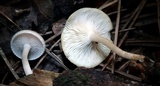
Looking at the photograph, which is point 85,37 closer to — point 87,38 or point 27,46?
point 87,38

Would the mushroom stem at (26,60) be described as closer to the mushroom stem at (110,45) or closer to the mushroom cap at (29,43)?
the mushroom cap at (29,43)

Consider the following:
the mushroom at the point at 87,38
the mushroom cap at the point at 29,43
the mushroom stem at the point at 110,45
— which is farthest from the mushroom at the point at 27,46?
the mushroom stem at the point at 110,45

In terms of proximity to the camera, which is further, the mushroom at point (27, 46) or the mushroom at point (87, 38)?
the mushroom at point (27, 46)

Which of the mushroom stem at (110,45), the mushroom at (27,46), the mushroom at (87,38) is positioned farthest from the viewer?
the mushroom at (27,46)

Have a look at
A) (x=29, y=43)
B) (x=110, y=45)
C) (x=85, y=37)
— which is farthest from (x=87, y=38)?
(x=29, y=43)

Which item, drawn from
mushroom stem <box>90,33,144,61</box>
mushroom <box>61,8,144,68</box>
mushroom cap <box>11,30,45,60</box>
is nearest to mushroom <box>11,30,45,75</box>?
mushroom cap <box>11,30,45,60</box>

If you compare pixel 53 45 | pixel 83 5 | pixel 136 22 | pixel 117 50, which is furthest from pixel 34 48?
pixel 136 22
